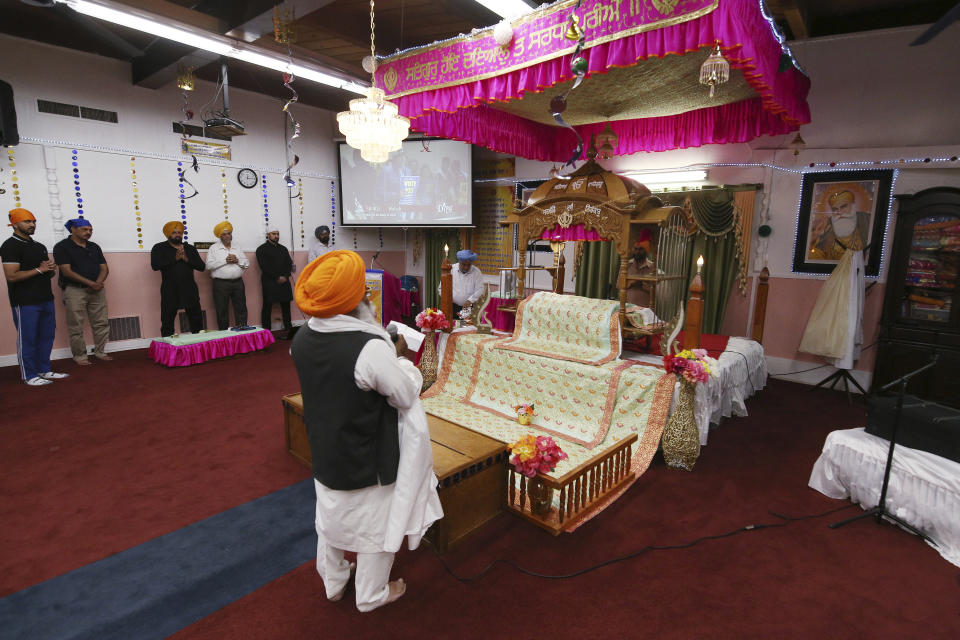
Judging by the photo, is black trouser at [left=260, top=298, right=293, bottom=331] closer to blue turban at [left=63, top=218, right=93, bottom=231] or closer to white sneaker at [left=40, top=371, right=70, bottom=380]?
blue turban at [left=63, top=218, right=93, bottom=231]

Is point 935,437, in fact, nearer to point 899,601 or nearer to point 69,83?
point 899,601

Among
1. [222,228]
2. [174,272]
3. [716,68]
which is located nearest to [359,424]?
[716,68]

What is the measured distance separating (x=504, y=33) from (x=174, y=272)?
18.3 ft

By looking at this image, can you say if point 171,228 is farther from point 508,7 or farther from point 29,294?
point 508,7

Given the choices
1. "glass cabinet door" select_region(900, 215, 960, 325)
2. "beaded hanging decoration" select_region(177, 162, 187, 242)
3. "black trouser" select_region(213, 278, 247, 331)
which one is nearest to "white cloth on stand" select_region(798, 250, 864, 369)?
"glass cabinet door" select_region(900, 215, 960, 325)

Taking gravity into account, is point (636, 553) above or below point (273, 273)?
below

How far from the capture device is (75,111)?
5.91 meters

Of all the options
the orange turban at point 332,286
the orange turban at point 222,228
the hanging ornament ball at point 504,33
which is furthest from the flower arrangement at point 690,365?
the orange turban at point 222,228

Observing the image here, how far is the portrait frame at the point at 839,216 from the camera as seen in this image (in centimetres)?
508

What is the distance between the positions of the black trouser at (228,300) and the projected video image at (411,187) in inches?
93.1

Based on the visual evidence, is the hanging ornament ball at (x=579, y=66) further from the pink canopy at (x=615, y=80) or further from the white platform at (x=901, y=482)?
the white platform at (x=901, y=482)

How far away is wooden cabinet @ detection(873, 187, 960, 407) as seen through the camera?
437 centimetres

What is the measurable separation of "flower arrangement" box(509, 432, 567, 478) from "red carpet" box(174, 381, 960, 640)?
0.39 metres

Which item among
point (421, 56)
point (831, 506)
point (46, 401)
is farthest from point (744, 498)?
point (46, 401)
